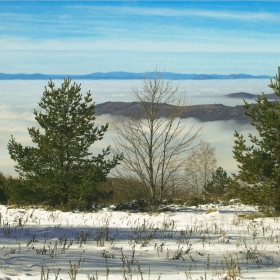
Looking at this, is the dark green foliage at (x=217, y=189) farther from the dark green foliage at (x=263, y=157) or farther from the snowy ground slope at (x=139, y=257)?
the snowy ground slope at (x=139, y=257)

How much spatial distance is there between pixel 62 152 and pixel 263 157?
28.9ft

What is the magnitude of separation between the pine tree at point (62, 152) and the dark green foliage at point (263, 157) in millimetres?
6506

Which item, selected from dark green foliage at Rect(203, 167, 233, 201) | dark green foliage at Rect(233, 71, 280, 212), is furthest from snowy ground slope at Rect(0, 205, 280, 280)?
dark green foliage at Rect(203, 167, 233, 201)

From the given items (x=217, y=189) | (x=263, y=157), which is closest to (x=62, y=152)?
(x=263, y=157)

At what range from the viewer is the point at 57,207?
20516mm

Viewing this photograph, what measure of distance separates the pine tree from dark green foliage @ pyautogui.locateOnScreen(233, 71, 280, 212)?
6506 mm

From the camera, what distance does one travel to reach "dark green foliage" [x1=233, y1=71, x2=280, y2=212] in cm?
1591

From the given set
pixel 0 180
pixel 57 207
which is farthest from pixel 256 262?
pixel 0 180

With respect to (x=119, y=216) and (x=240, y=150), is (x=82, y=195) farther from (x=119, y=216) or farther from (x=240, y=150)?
(x=240, y=150)

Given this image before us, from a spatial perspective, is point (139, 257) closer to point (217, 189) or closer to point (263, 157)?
point (263, 157)

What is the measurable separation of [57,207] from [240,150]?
29.0ft

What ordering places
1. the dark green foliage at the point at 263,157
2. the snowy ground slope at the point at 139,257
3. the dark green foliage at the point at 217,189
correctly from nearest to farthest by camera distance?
1. the snowy ground slope at the point at 139,257
2. the dark green foliage at the point at 263,157
3. the dark green foliage at the point at 217,189

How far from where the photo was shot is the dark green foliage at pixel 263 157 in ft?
52.2

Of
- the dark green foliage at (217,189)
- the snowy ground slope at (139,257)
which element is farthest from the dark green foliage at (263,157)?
the dark green foliage at (217,189)
